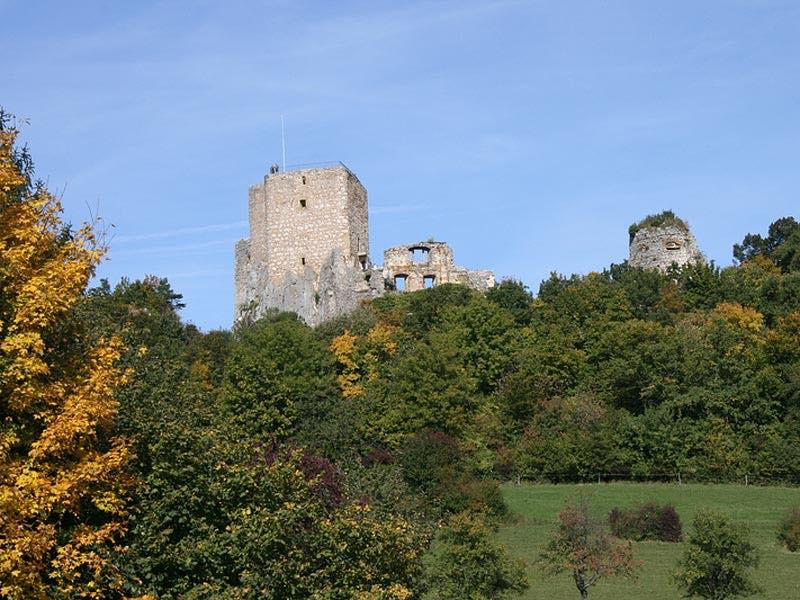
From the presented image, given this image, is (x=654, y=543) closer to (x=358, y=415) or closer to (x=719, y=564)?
(x=719, y=564)

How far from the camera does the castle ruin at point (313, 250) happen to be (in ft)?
193

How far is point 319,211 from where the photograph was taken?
59.4m

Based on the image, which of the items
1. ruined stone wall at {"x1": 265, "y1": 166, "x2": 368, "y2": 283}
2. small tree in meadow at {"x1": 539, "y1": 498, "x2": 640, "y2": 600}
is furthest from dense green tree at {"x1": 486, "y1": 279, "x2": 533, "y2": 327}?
small tree in meadow at {"x1": 539, "y1": 498, "x2": 640, "y2": 600}

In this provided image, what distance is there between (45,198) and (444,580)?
538 inches

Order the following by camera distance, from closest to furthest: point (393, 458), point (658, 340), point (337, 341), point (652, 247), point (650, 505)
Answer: point (650, 505) → point (393, 458) → point (658, 340) → point (337, 341) → point (652, 247)

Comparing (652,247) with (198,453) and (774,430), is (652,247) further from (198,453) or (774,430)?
(198,453)

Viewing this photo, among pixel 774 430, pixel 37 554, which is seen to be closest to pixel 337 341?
pixel 774 430

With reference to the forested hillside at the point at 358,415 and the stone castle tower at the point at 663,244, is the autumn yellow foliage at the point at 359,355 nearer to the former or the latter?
the forested hillside at the point at 358,415

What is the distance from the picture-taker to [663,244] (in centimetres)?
6369

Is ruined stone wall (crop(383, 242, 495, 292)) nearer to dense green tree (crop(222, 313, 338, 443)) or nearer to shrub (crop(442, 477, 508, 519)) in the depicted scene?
dense green tree (crop(222, 313, 338, 443))

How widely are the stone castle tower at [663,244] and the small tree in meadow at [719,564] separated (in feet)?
118

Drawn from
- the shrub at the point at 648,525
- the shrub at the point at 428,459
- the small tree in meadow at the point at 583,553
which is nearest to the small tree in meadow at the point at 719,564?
the small tree in meadow at the point at 583,553

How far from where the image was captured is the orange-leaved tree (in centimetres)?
1427

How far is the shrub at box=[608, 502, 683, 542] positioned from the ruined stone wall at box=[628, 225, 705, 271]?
1099 inches
